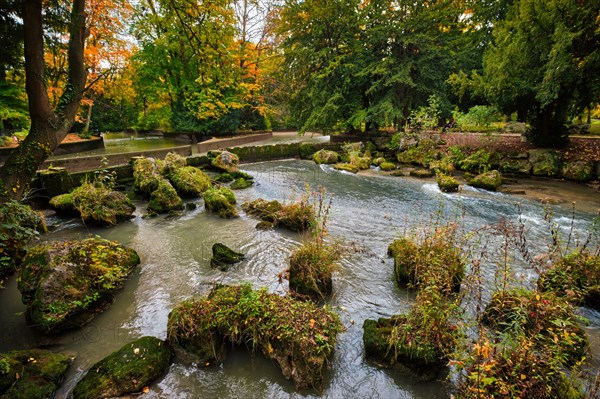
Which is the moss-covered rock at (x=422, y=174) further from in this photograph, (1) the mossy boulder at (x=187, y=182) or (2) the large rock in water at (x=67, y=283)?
(2) the large rock in water at (x=67, y=283)

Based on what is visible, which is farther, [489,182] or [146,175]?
[489,182]

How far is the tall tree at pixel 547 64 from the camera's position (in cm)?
910

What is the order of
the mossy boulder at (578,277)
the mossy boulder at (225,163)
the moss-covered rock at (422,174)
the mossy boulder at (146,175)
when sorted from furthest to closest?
the mossy boulder at (225,163) → the moss-covered rock at (422,174) → the mossy boulder at (146,175) → the mossy boulder at (578,277)

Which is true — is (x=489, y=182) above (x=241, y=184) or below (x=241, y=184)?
above

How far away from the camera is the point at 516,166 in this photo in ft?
41.1

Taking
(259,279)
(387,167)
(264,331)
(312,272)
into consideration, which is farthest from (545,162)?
(264,331)

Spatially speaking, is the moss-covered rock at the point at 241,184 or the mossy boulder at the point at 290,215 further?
the moss-covered rock at the point at 241,184

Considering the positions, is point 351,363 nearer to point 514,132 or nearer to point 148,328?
point 148,328

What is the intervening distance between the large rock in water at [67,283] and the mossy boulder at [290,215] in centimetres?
379

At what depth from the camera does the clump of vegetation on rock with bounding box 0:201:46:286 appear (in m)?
3.63

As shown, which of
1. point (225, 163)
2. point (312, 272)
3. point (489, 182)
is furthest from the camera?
point (225, 163)

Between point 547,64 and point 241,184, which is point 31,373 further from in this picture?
point 547,64

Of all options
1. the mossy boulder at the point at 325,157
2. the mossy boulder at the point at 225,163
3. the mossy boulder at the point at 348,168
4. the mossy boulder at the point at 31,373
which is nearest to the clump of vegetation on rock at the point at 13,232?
the mossy boulder at the point at 31,373

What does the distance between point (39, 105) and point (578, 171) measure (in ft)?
52.5
